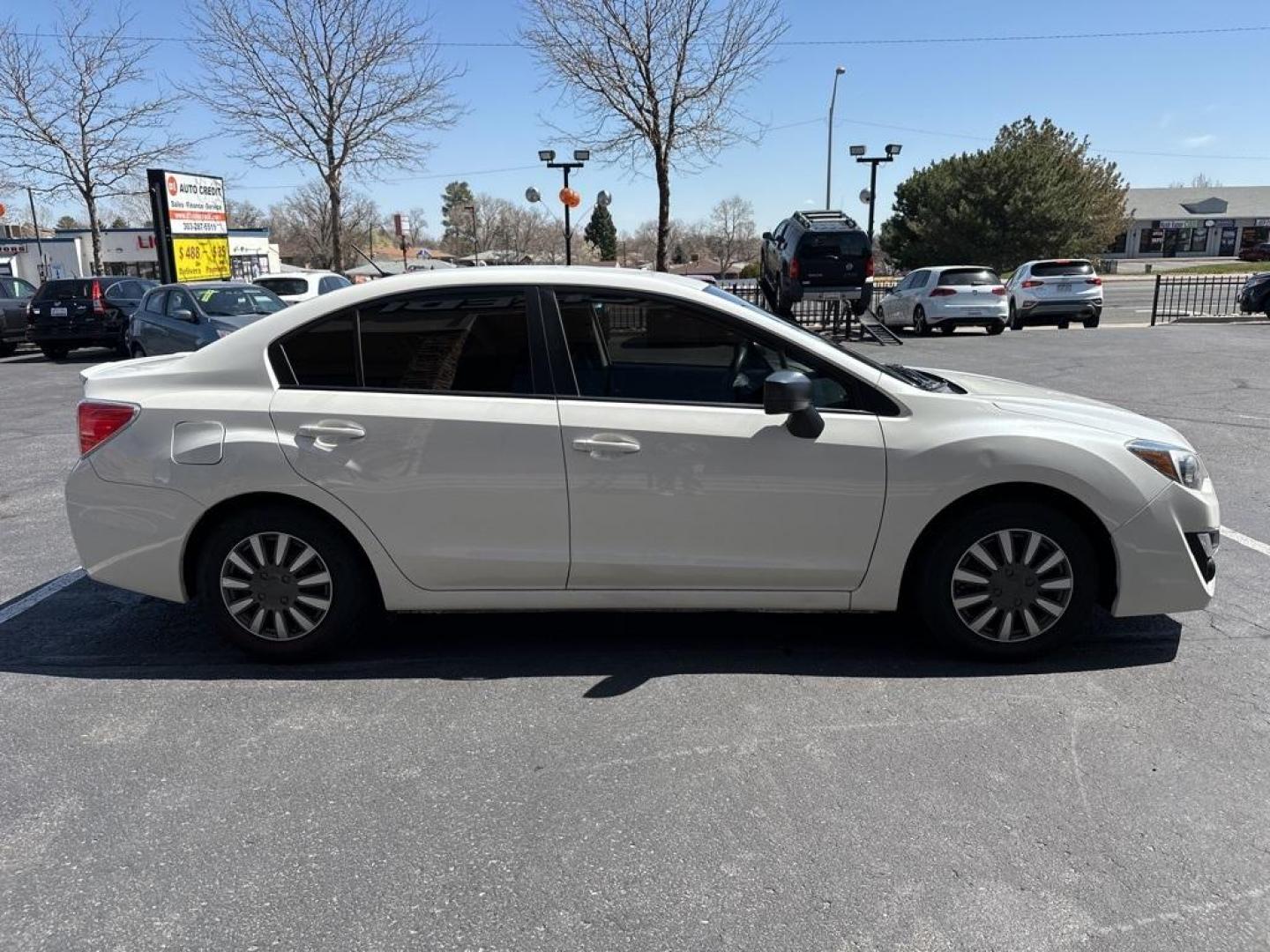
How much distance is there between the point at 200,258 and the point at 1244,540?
75.0 feet

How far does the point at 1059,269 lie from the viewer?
70.0 ft

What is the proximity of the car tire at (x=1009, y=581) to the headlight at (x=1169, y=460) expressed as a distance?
0.39m

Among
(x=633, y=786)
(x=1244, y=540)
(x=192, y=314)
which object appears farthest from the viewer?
(x=192, y=314)

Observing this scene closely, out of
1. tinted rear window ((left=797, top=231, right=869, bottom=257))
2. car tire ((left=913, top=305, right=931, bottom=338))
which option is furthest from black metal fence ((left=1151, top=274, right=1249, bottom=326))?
tinted rear window ((left=797, top=231, right=869, bottom=257))

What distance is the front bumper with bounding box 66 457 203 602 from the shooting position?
153 inches

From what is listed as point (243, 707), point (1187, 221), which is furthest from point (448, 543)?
point (1187, 221)

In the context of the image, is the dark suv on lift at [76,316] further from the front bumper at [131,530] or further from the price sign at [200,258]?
the front bumper at [131,530]

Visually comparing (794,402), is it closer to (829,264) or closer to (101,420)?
(101,420)

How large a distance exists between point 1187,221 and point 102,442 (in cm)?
9001

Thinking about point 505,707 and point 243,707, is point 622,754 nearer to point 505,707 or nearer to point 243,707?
point 505,707

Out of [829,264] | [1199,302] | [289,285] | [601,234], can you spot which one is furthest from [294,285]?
[601,234]

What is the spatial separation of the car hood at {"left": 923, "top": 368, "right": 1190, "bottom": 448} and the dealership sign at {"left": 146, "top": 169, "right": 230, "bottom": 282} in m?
20.9

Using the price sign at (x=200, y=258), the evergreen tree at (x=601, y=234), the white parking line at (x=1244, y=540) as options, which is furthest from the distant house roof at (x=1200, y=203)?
the white parking line at (x=1244, y=540)

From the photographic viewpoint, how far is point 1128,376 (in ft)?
41.0
